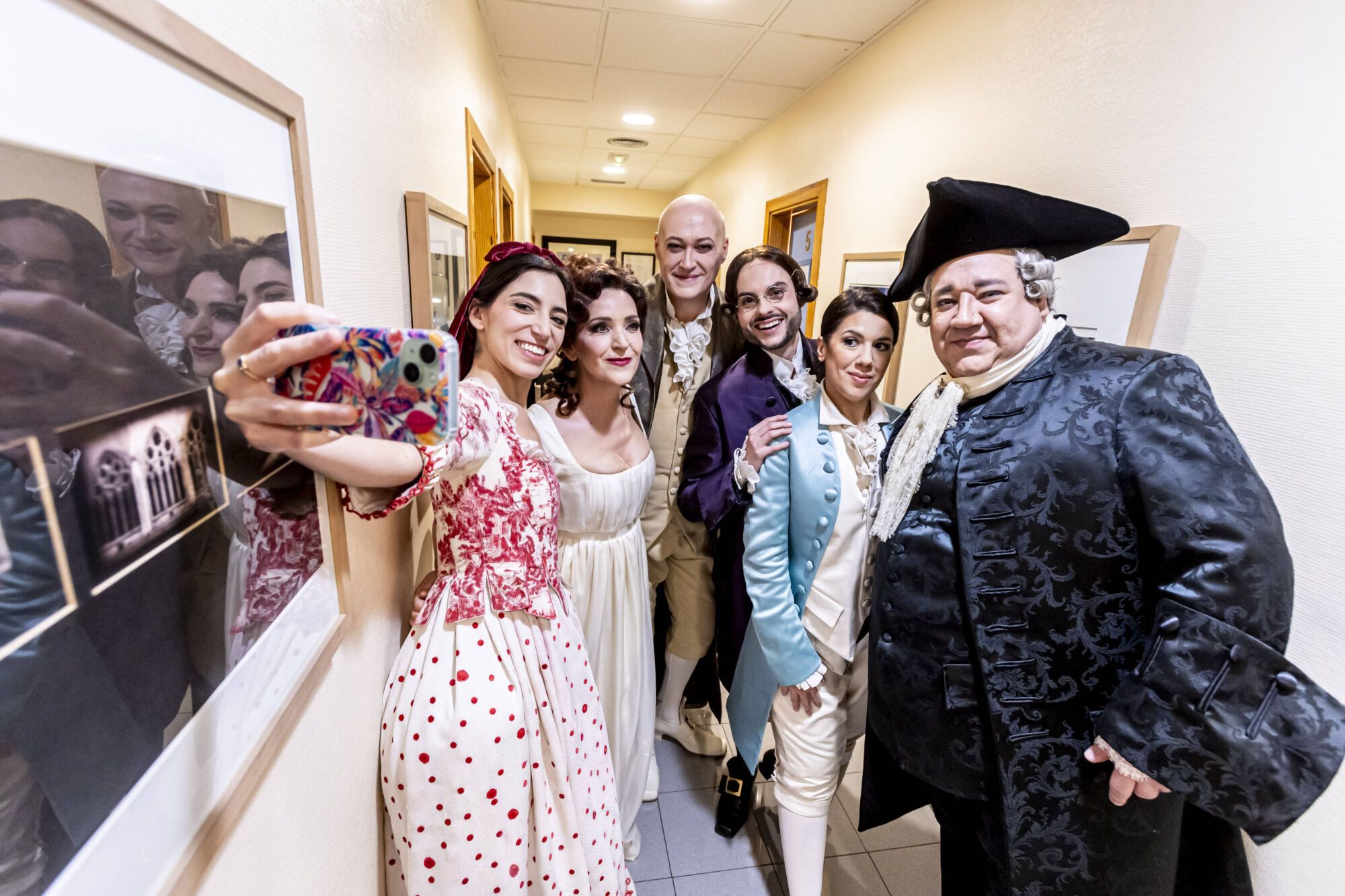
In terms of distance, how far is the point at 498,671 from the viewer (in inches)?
40.1

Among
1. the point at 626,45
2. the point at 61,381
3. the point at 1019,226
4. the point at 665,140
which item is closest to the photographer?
the point at 61,381

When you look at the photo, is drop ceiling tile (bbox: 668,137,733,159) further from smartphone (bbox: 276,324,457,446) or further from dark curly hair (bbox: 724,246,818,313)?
smartphone (bbox: 276,324,457,446)

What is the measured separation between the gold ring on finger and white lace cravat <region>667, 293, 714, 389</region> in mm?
1402

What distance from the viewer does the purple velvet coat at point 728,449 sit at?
1.60 m

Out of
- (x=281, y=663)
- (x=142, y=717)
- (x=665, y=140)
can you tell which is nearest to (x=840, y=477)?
(x=281, y=663)

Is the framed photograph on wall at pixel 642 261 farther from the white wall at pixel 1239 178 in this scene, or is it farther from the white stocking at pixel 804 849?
the white stocking at pixel 804 849

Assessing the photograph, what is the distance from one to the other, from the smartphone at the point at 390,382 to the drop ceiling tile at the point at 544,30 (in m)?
2.68

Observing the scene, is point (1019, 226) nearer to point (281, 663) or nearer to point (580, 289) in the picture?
point (580, 289)

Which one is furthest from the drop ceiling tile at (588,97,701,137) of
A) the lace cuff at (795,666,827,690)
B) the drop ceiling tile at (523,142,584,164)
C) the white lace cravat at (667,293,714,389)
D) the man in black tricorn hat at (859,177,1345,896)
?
the lace cuff at (795,666,827,690)

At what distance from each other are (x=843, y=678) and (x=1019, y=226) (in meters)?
1.06

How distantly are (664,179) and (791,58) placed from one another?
3.80 metres

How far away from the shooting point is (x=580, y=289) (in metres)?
1.44

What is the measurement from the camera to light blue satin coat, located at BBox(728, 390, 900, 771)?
52.2 inches

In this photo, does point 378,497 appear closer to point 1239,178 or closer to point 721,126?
point 1239,178
